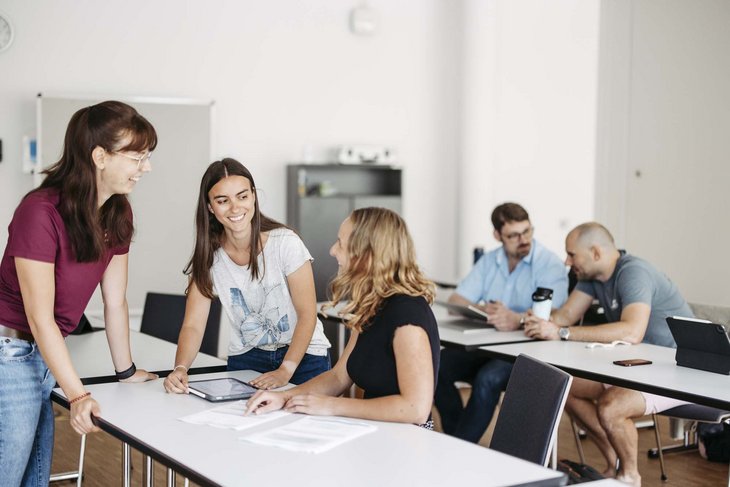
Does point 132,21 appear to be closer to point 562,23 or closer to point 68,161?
point 562,23

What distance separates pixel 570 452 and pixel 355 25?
437 centimetres

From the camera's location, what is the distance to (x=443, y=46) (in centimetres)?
834

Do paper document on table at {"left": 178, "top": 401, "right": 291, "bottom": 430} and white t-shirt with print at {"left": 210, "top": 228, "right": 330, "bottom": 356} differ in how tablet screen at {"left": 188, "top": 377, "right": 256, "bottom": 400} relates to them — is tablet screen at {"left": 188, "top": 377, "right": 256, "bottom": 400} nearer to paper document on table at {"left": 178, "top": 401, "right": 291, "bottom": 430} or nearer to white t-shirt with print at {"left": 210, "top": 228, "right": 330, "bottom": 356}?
paper document on table at {"left": 178, "top": 401, "right": 291, "bottom": 430}

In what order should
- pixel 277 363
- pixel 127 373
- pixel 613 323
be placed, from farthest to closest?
pixel 613 323 → pixel 277 363 → pixel 127 373

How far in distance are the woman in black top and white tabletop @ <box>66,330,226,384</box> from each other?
0.79 meters

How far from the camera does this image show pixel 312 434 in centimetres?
222

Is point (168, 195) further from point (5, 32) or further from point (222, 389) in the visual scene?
point (222, 389)

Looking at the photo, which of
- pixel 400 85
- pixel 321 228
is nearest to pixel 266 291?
pixel 321 228

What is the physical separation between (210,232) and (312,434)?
43.4 inches

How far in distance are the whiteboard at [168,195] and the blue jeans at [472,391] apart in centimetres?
295

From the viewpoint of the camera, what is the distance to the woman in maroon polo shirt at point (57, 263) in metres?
2.36

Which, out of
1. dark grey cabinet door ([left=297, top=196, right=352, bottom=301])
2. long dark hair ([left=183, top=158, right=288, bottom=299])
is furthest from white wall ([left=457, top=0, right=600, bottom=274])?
long dark hair ([left=183, top=158, right=288, bottom=299])

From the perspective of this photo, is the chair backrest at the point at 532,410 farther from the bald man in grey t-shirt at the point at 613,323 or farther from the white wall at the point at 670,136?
the white wall at the point at 670,136

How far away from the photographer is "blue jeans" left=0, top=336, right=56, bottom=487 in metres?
2.43
